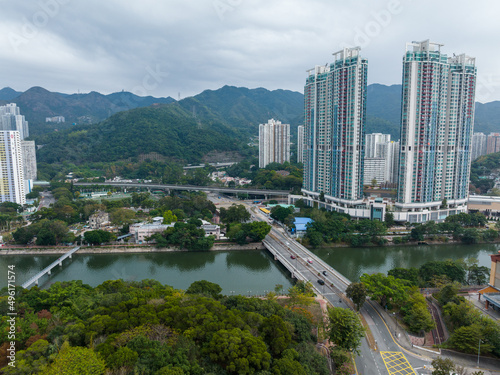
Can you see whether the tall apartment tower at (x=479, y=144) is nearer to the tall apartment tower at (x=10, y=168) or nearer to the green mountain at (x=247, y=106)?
the green mountain at (x=247, y=106)

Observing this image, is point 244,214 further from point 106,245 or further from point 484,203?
point 484,203

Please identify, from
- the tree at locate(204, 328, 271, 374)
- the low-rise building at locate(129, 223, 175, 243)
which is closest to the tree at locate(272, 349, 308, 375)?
the tree at locate(204, 328, 271, 374)

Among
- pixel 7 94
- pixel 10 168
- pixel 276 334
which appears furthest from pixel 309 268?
pixel 7 94

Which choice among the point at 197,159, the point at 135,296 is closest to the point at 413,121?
the point at 135,296

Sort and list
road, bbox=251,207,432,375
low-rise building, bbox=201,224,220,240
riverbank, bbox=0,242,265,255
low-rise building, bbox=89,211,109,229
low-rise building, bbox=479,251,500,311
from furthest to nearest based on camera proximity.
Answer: low-rise building, bbox=89,211,109,229 → low-rise building, bbox=201,224,220,240 → riverbank, bbox=0,242,265,255 → low-rise building, bbox=479,251,500,311 → road, bbox=251,207,432,375

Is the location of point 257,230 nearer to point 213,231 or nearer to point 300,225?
point 213,231

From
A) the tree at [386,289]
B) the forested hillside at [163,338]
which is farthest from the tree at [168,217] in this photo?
the tree at [386,289]

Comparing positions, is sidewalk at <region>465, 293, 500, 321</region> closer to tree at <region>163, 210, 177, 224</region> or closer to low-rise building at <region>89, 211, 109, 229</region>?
tree at <region>163, 210, 177, 224</region>
